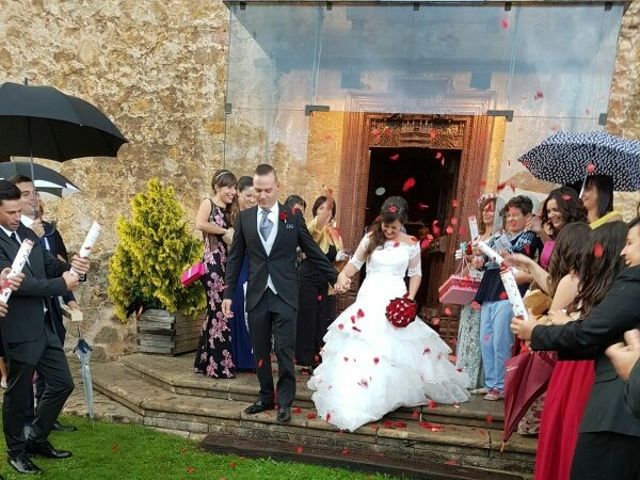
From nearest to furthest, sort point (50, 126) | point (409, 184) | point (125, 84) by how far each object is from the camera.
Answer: point (50, 126) → point (125, 84) → point (409, 184)

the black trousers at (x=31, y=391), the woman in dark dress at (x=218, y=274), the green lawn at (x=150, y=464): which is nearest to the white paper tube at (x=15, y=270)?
the black trousers at (x=31, y=391)

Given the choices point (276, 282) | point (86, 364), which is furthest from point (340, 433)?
point (86, 364)

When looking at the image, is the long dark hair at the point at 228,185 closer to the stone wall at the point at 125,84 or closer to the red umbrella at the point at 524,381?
the stone wall at the point at 125,84

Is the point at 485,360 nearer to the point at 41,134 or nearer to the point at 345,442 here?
the point at 345,442

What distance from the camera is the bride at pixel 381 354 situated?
432 cm

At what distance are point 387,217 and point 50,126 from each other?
3003mm

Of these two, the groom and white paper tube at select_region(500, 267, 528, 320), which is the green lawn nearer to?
the groom

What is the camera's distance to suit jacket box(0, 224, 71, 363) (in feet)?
11.5

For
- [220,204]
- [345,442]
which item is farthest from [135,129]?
[345,442]

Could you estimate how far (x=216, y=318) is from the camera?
5.45 meters

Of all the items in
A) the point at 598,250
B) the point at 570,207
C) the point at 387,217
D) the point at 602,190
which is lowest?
the point at 387,217

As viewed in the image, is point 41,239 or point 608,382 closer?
point 608,382

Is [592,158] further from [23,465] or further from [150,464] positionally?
[23,465]

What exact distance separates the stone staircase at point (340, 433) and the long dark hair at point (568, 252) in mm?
1734
